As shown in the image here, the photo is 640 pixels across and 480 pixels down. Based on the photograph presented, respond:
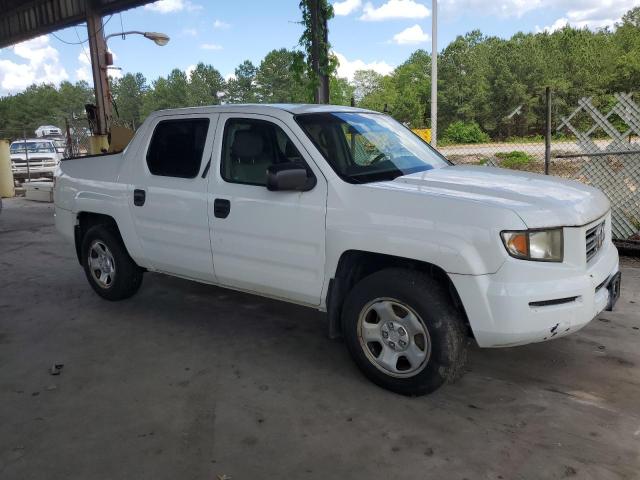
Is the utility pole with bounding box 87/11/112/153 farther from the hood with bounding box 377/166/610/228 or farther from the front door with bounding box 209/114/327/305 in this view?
the hood with bounding box 377/166/610/228

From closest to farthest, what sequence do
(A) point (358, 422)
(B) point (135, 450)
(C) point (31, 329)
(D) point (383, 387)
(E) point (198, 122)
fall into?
1. (B) point (135, 450)
2. (A) point (358, 422)
3. (D) point (383, 387)
4. (E) point (198, 122)
5. (C) point (31, 329)

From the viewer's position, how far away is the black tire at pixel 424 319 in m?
3.28

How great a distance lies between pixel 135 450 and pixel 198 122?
102 inches

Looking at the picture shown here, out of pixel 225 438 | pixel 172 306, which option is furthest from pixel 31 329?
pixel 225 438

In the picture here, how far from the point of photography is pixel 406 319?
3.43 m

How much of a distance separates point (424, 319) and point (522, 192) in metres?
0.96

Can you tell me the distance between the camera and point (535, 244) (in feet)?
10.1

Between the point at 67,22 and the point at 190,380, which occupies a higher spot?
the point at 67,22

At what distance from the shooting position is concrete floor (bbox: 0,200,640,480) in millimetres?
2848

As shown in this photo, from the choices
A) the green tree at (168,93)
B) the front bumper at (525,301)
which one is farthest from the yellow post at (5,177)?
the green tree at (168,93)

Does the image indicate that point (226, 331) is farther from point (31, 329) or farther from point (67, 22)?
point (67, 22)

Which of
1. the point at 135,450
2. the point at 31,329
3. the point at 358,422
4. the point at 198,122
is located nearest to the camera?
the point at 135,450

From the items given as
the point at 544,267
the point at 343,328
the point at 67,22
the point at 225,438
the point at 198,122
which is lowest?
the point at 225,438

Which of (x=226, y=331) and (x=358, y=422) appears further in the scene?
(x=226, y=331)
